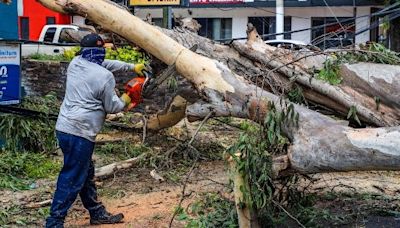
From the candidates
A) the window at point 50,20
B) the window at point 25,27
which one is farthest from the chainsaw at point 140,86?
the window at point 25,27

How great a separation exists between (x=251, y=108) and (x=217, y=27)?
2495cm

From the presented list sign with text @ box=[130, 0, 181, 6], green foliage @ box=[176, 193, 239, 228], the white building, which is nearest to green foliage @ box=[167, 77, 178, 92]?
green foliage @ box=[176, 193, 239, 228]

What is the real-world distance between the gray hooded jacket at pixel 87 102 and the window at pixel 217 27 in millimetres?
24481

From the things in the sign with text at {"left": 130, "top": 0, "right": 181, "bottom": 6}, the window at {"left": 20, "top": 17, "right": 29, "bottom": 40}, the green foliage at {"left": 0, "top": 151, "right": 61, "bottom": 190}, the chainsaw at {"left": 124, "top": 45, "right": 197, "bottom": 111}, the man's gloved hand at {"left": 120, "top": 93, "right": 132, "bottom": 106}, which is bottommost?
the green foliage at {"left": 0, "top": 151, "right": 61, "bottom": 190}

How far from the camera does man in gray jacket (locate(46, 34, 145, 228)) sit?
5719 millimetres

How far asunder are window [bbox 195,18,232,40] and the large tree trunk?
22838 millimetres

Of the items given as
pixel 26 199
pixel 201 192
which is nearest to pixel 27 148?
pixel 26 199

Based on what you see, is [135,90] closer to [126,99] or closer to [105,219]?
[126,99]

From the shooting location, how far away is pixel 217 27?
99.7 feet

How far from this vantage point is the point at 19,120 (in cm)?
836

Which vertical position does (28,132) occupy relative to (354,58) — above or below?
below

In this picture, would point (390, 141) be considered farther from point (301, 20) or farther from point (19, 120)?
point (301, 20)

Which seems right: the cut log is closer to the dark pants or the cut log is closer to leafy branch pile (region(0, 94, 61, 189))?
leafy branch pile (region(0, 94, 61, 189))

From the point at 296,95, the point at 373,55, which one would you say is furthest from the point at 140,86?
the point at 373,55
